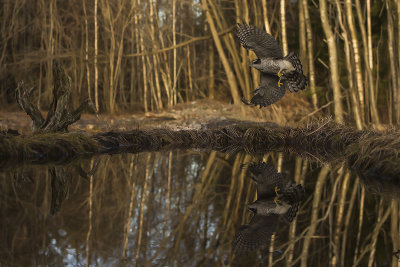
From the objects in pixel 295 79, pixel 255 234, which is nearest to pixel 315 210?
pixel 255 234

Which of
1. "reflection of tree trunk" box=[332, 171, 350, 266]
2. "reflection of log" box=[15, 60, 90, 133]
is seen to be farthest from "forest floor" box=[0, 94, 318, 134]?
"reflection of tree trunk" box=[332, 171, 350, 266]

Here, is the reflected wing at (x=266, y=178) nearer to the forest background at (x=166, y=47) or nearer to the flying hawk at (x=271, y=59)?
the flying hawk at (x=271, y=59)

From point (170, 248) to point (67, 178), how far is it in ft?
5.51

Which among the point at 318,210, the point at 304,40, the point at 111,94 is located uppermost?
the point at 304,40

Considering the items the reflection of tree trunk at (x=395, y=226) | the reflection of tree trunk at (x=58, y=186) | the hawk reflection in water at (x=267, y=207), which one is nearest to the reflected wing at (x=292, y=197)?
the hawk reflection in water at (x=267, y=207)

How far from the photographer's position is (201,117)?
354 inches

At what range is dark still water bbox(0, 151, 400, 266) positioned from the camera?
1627 mm

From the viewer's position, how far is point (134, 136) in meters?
5.72

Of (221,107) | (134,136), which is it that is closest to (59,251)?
(134,136)

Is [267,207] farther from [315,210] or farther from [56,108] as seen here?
[56,108]

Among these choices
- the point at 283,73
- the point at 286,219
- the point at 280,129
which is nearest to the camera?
the point at 286,219

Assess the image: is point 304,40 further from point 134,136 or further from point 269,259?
point 269,259

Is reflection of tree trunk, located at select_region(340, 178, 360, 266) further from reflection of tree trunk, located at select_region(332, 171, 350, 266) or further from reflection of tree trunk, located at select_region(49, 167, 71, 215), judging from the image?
reflection of tree trunk, located at select_region(49, 167, 71, 215)

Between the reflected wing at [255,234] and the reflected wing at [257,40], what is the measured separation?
2763 millimetres
